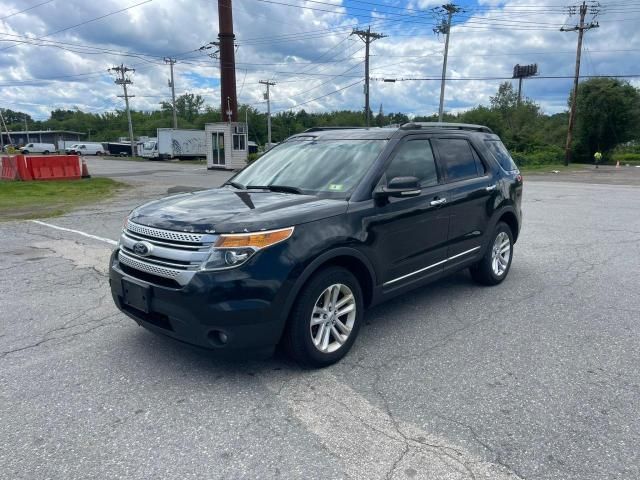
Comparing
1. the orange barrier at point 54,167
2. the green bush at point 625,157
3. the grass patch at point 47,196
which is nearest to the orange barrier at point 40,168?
the orange barrier at point 54,167

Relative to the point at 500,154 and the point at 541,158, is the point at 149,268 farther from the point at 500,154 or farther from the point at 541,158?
the point at 541,158

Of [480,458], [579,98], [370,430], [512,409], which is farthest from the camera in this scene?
[579,98]

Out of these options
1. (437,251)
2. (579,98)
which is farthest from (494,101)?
(437,251)

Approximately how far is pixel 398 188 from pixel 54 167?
2043cm

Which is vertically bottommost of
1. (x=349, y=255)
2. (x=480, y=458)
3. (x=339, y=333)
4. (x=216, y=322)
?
(x=480, y=458)

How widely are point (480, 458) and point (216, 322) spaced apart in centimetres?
174

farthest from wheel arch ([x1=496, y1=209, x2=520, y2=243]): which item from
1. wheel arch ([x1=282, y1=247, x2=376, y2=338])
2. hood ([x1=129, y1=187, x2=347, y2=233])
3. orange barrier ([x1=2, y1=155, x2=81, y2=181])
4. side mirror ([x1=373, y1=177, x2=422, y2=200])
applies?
orange barrier ([x1=2, y1=155, x2=81, y2=181])

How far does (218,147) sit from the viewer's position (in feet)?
111

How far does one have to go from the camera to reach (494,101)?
89938mm

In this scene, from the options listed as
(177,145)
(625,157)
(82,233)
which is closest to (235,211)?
(82,233)

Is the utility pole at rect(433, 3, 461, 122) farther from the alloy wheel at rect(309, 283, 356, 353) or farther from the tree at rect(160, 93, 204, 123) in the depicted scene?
the tree at rect(160, 93, 204, 123)

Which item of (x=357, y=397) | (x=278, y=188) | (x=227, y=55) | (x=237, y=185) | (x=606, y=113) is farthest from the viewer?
(x=606, y=113)

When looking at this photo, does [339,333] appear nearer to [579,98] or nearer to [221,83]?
[221,83]

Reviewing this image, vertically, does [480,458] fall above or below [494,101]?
below
